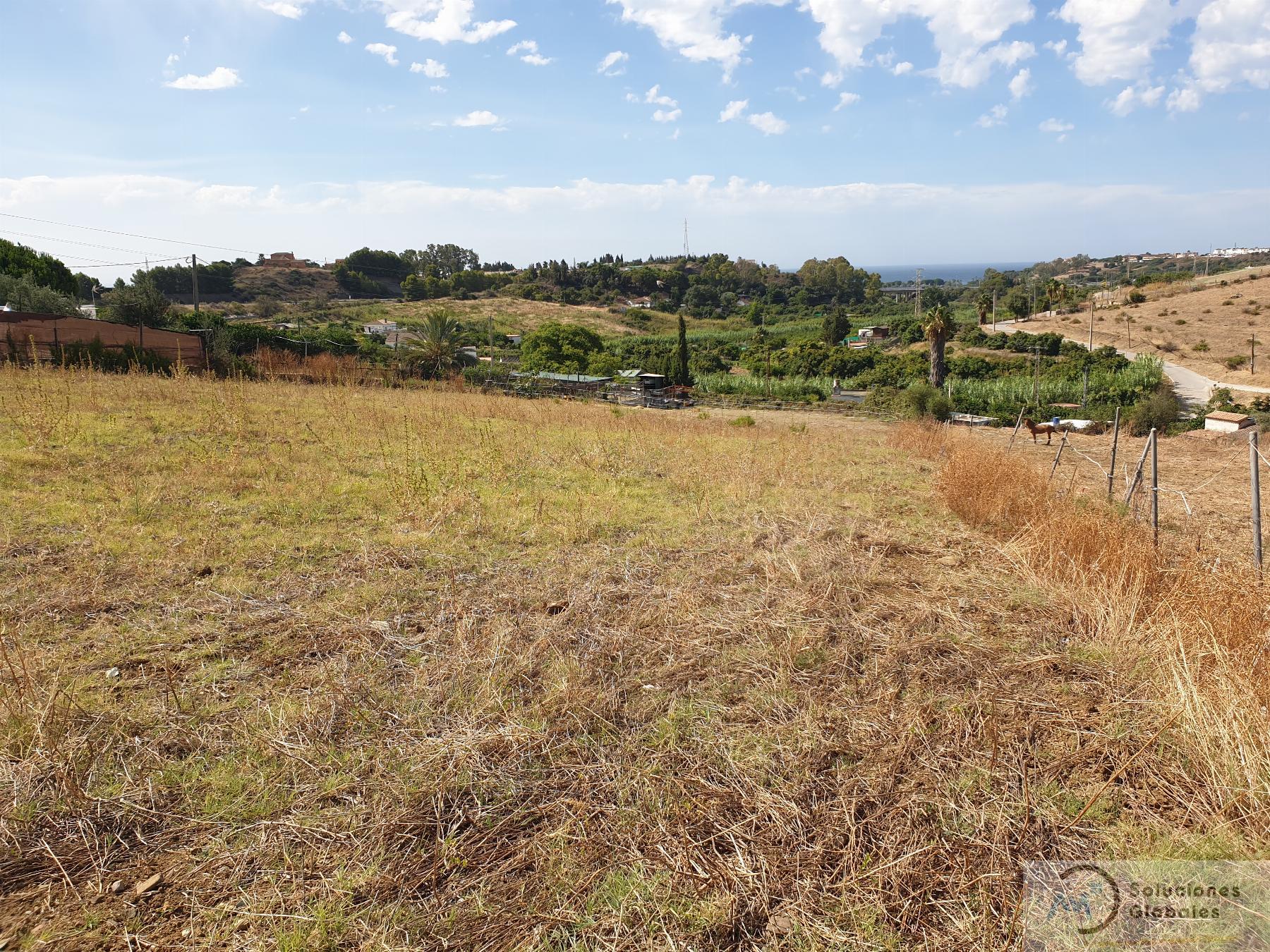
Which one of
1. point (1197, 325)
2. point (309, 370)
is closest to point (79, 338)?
point (309, 370)

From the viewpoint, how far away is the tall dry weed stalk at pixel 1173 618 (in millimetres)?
3002

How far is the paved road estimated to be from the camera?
35.2 metres

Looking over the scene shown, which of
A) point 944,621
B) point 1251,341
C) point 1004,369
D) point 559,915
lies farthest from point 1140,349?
point 559,915

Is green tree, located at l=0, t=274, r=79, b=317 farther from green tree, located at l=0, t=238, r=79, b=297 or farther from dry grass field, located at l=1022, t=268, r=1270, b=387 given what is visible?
dry grass field, located at l=1022, t=268, r=1270, b=387

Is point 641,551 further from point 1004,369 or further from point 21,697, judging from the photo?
point 1004,369

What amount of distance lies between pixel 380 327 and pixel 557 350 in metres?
15.2

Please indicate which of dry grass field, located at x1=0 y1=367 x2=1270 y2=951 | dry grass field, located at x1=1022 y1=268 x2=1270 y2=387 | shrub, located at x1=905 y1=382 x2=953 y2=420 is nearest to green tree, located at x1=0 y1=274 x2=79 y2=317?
dry grass field, located at x1=0 y1=367 x2=1270 y2=951

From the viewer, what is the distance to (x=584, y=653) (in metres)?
4.22

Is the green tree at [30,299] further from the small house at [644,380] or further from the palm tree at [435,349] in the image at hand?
the small house at [644,380]

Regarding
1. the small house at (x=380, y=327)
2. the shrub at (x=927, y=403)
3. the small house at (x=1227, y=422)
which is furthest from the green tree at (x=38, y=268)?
the small house at (x=1227, y=422)

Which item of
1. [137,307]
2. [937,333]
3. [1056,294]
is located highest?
[1056,294]

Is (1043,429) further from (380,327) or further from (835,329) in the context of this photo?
(380,327)

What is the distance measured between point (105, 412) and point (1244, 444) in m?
24.4

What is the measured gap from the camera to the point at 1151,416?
25.0m
